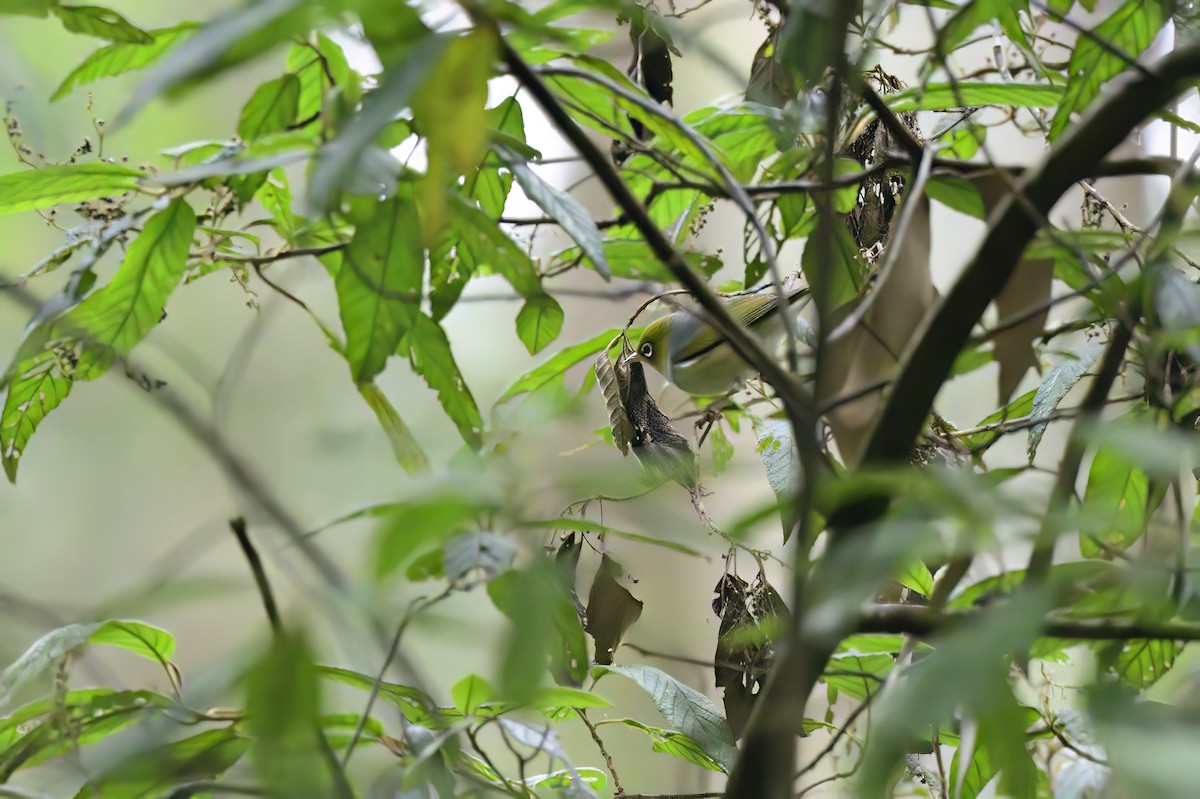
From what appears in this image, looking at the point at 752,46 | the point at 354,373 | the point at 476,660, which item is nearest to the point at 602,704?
the point at 354,373

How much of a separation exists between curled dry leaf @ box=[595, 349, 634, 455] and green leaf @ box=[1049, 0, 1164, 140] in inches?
10.2

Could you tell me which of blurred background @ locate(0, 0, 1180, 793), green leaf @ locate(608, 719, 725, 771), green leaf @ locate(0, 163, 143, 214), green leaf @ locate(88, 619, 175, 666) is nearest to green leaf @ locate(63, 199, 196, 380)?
green leaf @ locate(0, 163, 143, 214)

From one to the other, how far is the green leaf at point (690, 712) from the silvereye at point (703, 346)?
26cm

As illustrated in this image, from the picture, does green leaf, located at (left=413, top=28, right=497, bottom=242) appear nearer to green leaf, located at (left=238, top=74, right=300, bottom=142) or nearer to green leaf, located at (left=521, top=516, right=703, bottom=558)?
green leaf, located at (left=521, top=516, right=703, bottom=558)

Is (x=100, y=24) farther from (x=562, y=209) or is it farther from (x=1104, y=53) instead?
(x=1104, y=53)

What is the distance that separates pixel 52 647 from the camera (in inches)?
16.7

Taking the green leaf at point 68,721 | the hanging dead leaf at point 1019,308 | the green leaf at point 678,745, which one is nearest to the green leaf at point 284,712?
the green leaf at point 68,721

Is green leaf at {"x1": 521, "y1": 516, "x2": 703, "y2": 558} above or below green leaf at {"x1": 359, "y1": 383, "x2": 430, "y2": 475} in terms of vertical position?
below

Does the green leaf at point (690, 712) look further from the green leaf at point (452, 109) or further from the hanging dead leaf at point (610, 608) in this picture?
the green leaf at point (452, 109)

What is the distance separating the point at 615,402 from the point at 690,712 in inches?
7.2

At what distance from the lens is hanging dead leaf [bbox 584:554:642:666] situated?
0.60 m

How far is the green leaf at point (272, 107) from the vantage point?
49cm

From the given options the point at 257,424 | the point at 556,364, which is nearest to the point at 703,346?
the point at 556,364

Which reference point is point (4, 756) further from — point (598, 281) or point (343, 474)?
point (598, 281)
